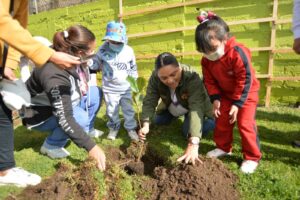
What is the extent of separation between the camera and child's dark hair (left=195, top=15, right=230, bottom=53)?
8.69 ft

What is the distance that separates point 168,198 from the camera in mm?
2465

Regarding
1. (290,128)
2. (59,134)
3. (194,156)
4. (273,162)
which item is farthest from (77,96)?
(290,128)

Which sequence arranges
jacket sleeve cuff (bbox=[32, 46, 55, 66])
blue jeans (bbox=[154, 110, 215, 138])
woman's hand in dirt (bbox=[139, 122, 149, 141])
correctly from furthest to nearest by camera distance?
blue jeans (bbox=[154, 110, 215, 138]) → woman's hand in dirt (bbox=[139, 122, 149, 141]) → jacket sleeve cuff (bbox=[32, 46, 55, 66])

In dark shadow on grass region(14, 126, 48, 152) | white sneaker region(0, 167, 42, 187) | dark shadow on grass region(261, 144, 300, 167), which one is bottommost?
A: dark shadow on grass region(14, 126, 48, 152)

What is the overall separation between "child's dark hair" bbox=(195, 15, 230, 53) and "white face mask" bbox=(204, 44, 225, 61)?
5 centimetres

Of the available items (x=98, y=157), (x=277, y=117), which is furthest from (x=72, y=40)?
(x=277, y=117)

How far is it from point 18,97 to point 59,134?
0.85 m

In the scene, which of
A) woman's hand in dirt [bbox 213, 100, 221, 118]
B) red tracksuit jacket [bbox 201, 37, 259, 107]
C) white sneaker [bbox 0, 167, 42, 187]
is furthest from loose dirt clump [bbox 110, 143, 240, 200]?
white sneaker [bbox 0, 167, 42, 187]

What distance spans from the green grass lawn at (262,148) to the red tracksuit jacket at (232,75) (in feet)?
2.10

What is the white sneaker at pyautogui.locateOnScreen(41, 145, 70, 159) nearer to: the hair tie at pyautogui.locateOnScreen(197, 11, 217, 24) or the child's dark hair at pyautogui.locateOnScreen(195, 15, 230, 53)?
the child's dark hair at pyautogui.locateOnScreen(195, 15, 230, 53)

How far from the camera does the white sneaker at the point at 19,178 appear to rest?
2881mm

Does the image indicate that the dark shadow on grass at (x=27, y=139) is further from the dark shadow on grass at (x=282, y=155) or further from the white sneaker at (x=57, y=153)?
the dark shadow on grass at (x=282, y=155)

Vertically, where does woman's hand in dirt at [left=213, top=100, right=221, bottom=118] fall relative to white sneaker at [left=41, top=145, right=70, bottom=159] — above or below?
above

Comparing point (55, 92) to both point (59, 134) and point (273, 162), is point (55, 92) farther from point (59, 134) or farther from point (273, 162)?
point (273, 162)
